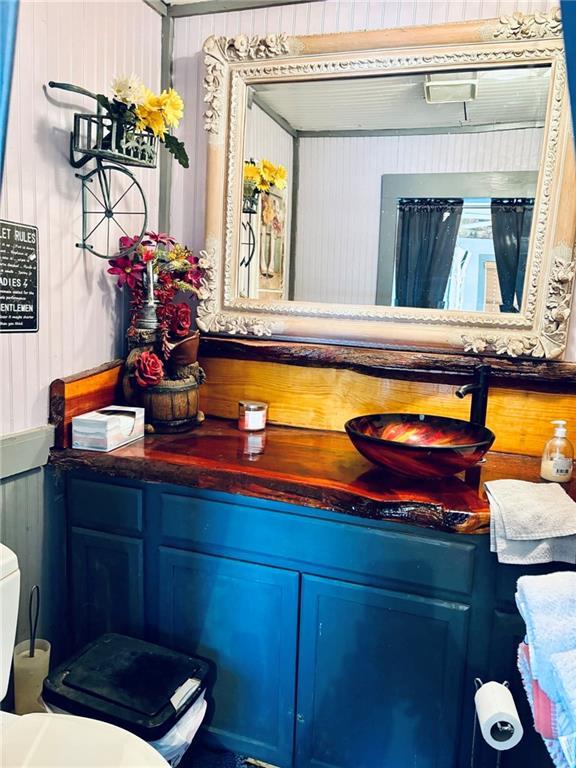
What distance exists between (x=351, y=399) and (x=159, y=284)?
0.76m

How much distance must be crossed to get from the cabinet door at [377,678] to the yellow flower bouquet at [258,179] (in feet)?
4.18

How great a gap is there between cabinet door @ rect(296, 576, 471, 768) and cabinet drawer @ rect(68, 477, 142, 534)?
55cm

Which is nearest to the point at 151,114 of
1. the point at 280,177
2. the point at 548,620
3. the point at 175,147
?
the point at 175,147

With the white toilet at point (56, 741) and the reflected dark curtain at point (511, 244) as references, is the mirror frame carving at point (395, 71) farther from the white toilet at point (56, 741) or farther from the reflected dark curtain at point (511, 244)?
the white toilet at point (56, 741)

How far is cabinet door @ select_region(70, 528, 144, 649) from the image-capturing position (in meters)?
1.76

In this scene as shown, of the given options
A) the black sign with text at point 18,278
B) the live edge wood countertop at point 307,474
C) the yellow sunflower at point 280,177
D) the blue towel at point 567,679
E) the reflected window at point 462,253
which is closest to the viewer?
the blue towel at point 567,679

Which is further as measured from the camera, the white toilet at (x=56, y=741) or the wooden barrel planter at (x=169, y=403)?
the wooden barrel planter at (x=169, y=403)

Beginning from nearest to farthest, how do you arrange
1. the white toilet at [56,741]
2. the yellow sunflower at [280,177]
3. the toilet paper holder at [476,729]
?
the white toilet at [56,741] < the toilet paper holder at [476,729] < the yellow sunflower at [280,177]

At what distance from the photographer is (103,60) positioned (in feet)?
6.03

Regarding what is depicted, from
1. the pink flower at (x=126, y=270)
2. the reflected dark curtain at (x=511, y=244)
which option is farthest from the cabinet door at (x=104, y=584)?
the reflected dark curtain at (x=511, y=244)

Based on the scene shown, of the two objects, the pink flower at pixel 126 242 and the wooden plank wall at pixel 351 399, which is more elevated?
the pink flower at pixel 126 242

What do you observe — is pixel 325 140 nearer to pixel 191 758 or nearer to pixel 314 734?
pixel 314 734

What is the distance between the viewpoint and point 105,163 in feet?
6.03

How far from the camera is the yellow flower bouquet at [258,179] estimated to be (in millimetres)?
2023
